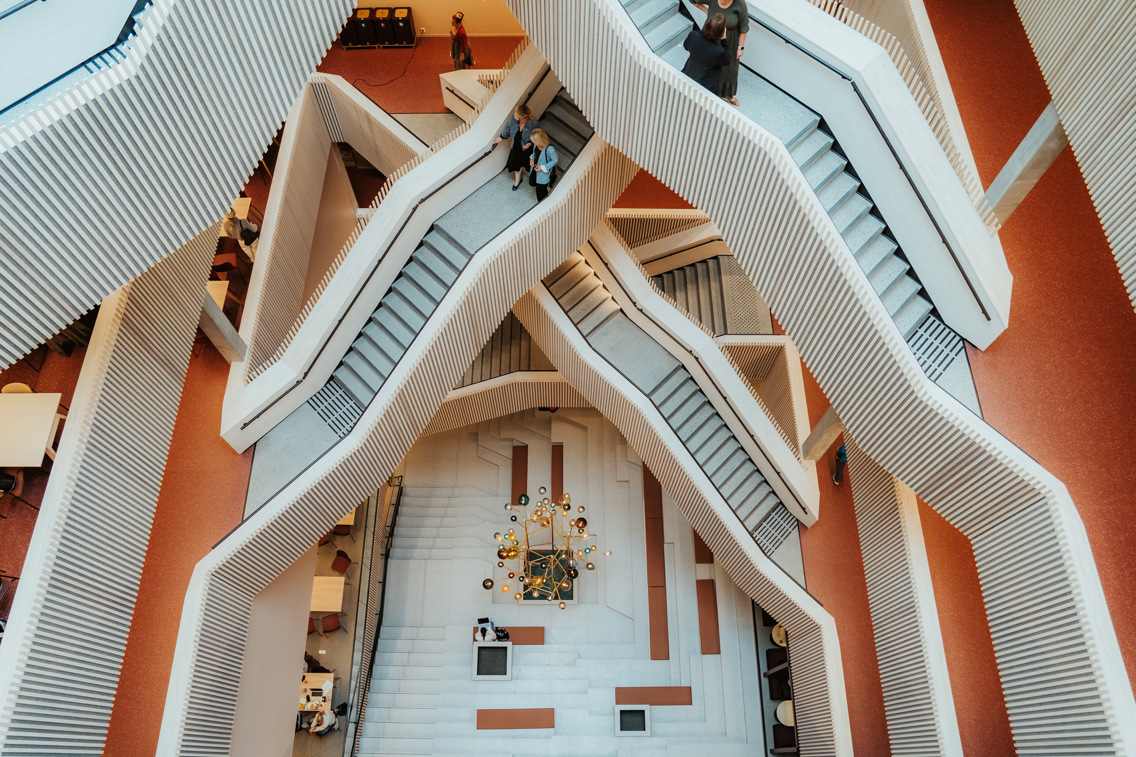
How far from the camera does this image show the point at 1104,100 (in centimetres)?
524

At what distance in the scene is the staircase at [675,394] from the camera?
34.2 ft

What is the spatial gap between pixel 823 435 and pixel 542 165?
4.96 metres

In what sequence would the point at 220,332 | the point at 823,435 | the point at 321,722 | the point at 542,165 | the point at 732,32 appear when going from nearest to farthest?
the point at 732,32
the point at 220,332
the point at 542,165
the point at 823,435
the point at 321,722

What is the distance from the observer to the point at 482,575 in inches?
505

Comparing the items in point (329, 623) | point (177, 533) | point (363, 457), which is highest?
point (363, 457)

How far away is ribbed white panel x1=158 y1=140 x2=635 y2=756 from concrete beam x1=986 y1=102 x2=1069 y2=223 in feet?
14.2

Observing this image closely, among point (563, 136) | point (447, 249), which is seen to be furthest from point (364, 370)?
point (563, 136)

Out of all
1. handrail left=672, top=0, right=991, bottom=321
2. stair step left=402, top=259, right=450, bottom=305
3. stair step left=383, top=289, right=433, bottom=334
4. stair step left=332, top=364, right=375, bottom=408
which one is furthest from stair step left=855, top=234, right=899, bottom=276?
stair step left=332, top=364, right=375, bottom=408

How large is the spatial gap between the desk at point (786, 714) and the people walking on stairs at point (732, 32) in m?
8.98

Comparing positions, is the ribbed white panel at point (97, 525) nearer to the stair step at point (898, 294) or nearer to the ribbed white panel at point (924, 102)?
the ribbed white panel at point (924, 102)

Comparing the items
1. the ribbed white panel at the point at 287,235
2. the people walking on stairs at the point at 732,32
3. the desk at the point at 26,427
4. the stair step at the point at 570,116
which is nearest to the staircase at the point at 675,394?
the stair step at the point at 570,116

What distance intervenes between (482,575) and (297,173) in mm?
7215

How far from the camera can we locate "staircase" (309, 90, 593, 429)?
29.1ft

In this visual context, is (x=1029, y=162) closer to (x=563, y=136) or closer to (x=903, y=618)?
(x=903, y=618)
